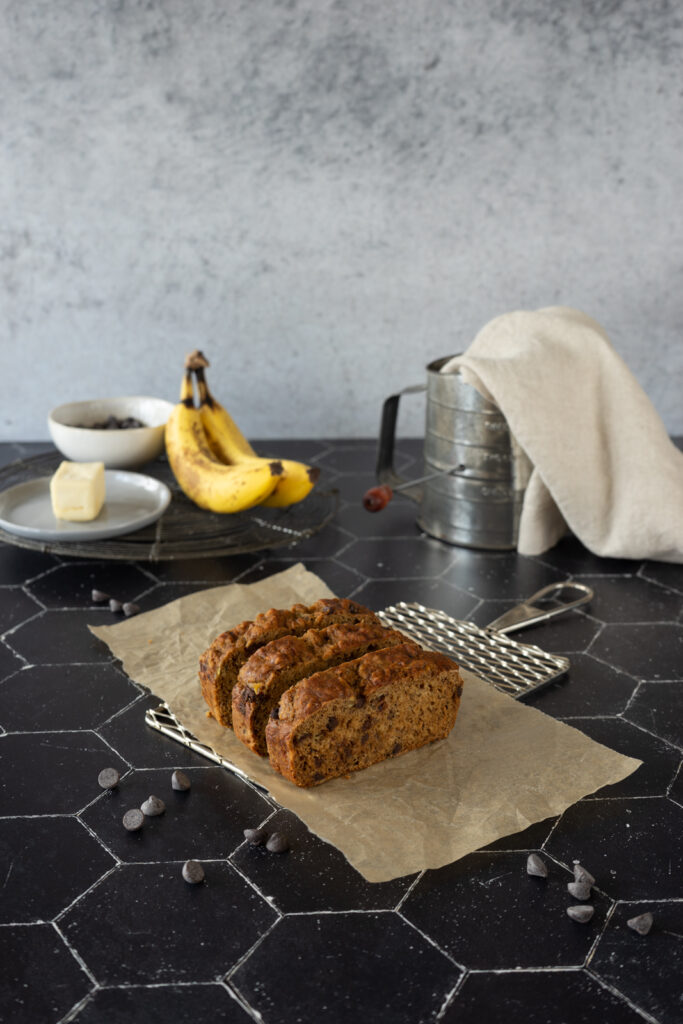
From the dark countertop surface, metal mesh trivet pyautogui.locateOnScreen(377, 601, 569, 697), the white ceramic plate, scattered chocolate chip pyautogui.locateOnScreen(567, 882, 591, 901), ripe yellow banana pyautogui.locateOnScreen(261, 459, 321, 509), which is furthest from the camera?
ripe yellow banana pyautogui.locateOnScreen(261, 459, 321, 509)

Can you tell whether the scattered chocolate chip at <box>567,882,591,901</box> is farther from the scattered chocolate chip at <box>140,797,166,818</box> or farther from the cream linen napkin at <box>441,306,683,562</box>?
the cream linen napkin at <box>441,306,683,562</box>

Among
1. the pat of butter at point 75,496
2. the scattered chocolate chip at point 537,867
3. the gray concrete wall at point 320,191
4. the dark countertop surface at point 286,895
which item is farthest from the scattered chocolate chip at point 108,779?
the gray concrete wall at point 320,191

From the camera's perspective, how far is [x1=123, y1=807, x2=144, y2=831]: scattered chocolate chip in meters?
0.99

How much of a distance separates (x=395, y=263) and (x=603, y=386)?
83 cm

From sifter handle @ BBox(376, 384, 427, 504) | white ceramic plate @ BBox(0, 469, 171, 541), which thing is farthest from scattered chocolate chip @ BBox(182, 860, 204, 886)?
sifter handle @ BBox(376, 384, 427, 504)

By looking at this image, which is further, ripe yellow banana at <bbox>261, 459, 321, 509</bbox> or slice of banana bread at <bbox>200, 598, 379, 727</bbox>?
ripe yellow banana at <bbox>261, 459, 321, 509</bbox>

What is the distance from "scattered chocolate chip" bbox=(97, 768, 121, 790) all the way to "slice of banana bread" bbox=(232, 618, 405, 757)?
14 centimetres

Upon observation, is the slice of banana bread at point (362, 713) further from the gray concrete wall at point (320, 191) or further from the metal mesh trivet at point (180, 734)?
the gray concrete wall at point (320, 191)

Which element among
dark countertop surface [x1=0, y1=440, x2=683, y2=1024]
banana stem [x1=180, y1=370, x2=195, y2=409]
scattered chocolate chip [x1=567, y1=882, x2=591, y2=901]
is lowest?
dark countertop surface [x1=0, y1=440, x2=683, y2=1024]

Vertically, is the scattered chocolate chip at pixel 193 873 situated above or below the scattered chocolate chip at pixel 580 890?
below

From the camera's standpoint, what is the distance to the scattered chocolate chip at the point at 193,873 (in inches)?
36.2

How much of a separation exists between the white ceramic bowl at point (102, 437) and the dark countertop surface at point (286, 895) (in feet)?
1.87

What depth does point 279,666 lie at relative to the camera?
1.06 m

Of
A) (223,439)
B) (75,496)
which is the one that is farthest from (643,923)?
(223,439)
